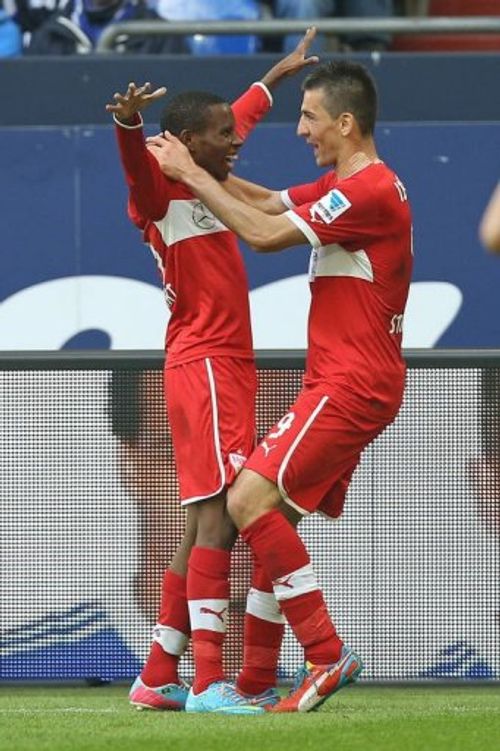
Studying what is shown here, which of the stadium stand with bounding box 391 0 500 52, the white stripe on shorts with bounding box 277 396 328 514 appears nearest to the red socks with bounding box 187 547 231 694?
the white stripe on shorts with bounding box 277 396 328 514

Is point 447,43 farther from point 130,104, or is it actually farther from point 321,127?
point 130,104

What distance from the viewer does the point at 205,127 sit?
6379 mm

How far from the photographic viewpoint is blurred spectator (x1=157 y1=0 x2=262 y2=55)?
411 inches

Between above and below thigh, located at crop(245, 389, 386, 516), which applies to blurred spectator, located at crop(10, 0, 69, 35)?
above

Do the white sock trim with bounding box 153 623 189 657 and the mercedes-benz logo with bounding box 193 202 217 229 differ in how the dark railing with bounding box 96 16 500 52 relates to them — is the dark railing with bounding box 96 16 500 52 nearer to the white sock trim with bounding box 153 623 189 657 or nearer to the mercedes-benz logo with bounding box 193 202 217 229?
the mercedes-benz logo with bounding box 193 202 217 229

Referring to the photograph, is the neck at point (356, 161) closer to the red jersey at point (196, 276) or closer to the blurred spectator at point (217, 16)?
the red jersey at point (196, 276)

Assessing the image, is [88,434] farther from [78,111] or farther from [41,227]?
[78,111]

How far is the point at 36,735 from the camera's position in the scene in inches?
228

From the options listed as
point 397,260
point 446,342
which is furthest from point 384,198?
point 446,342

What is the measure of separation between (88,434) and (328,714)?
5.84 feet

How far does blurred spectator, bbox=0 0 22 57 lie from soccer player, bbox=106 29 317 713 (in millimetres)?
4168

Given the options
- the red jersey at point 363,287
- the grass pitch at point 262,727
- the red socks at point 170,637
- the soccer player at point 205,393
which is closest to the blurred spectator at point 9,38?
the soccer player at point 205,393

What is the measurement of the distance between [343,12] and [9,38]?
5.98 ft

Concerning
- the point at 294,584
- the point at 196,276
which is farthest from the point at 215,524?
the point at 196,276
